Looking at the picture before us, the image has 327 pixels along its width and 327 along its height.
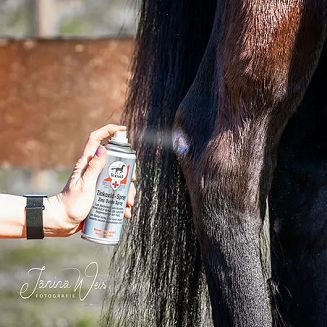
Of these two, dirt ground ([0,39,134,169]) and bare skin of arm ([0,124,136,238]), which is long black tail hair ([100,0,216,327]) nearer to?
bare skin of arm ([0,124,136,238])

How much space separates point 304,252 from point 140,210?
321mm

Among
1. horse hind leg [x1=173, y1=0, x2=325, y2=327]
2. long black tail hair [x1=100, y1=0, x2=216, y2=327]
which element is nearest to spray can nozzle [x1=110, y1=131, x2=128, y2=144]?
horse hind leg [x1=173, y1=0, x2=325, y2=327]

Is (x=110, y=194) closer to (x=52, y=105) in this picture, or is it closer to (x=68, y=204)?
(x=68, y=204)

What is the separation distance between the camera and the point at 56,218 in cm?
201

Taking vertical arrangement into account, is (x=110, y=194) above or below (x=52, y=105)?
above

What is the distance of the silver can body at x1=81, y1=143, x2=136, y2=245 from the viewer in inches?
76.4

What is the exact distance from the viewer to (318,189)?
2.10 m

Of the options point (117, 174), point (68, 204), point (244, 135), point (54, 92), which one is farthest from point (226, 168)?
point (54, 92)

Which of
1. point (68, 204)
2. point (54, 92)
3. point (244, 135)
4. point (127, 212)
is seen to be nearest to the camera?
point (244, 135)

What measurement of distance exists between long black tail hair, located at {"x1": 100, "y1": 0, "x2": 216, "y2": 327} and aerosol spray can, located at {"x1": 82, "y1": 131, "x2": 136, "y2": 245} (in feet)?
0.78

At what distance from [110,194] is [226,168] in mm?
202

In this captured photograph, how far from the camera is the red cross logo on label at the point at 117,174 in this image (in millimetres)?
1942

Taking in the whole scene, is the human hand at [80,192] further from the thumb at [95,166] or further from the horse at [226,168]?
the horse at [226,168]

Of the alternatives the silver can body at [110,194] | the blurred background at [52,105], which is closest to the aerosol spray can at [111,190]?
the silver can body at [110,194]
